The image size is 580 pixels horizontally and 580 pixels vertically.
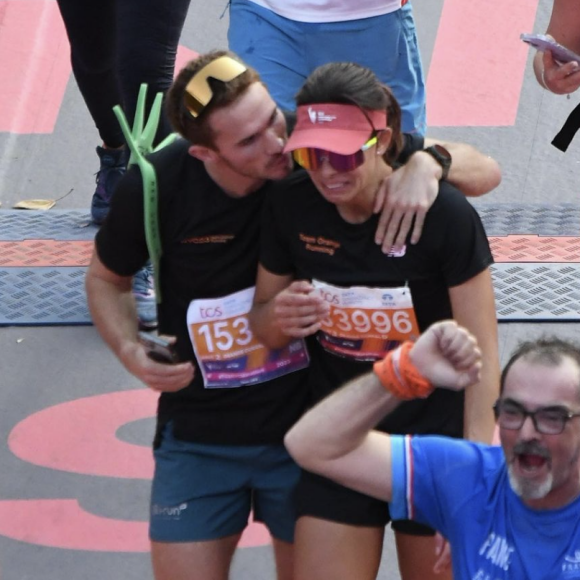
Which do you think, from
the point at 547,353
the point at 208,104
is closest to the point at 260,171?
the point at 208,104

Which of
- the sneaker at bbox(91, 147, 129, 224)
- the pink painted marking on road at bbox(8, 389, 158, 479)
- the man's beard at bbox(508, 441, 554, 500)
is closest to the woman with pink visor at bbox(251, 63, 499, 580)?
the man's beard at bbox(508, 441, 554, 500)

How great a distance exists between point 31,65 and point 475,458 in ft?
15.9

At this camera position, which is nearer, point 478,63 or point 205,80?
point 205,80

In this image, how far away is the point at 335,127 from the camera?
107 inches

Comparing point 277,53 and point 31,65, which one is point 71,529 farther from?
point 31,65

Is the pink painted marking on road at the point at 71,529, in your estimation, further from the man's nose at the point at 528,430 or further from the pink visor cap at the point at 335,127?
the man's nose at the point at 528,430

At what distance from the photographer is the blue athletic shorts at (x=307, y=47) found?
365cm

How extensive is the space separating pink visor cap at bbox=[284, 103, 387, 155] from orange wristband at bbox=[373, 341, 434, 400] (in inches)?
20.2

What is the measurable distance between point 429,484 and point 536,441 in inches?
13.9

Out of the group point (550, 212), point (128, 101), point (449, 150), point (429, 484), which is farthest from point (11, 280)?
point (429, 484)

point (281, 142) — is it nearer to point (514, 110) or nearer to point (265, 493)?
point (265, 493)

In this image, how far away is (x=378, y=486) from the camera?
259cm

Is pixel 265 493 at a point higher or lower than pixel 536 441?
lower

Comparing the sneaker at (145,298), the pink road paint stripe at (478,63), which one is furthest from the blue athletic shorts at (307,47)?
the pink road paint stripe at (478,63)
